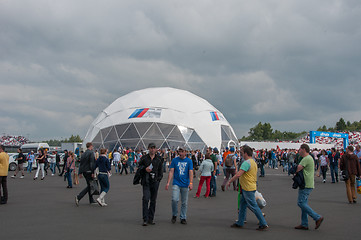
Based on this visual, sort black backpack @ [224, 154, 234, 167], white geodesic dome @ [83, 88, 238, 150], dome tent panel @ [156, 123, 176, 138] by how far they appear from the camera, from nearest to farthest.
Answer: black backpack @ [224, 154, 234, 167], white geodesic dome @ [83, 88, 238, 150], dome tent panel @ [156, 123, 176, 138]

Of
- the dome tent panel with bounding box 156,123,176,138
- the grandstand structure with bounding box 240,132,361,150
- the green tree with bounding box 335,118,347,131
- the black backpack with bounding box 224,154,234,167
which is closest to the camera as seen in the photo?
the black backpack with bounding box 224,154,234,167

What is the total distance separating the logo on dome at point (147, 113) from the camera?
106 ft

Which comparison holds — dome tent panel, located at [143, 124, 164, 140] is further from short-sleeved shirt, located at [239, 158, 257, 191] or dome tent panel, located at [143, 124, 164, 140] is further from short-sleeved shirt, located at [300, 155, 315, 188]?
short-sleeved shirt, located at [300, 155, 315, 188]

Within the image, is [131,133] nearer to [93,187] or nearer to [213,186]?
[213,186]

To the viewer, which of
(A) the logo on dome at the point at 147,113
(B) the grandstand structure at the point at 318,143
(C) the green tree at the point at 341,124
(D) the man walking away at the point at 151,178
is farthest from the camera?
(C) the green tree at the point at 341,124

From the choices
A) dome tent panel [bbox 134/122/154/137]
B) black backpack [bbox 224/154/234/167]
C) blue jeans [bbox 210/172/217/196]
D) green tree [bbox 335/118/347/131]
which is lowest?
blue jeans [bbox 210/172/217/196]

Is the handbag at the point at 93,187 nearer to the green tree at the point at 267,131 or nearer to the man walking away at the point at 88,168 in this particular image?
the man walking away at the point at 88,168

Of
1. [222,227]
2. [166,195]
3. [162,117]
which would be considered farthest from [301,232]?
[162,117]

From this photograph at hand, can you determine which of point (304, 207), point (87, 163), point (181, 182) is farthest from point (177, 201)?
point (87, 163)

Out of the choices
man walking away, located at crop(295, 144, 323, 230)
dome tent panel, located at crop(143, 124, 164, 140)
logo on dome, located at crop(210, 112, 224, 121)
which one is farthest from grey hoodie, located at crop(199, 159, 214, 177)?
logo on dome, located at crop(210, 112, 224, 121)

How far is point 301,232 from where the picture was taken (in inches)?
224

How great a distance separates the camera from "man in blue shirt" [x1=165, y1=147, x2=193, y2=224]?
641 cm

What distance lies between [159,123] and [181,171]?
25.2 meters

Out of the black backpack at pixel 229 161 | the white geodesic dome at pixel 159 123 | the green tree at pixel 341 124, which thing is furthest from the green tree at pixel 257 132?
the black backpack at pixel 229 161
